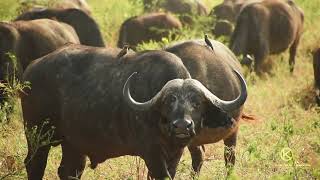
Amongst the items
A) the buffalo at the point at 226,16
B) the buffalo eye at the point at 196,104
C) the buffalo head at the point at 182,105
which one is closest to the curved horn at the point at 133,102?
the buffalo head at the point at 182,105

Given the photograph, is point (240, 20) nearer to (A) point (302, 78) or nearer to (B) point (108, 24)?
(A) point (302, 78)

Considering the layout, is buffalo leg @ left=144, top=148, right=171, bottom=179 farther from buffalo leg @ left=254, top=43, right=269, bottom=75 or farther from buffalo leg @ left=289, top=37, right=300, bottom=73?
buffalo leg @ left=289, top=37, right=300, bottom=73

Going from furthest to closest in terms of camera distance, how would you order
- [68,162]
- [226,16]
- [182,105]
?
[226,16] → [68,162] → [182,105]

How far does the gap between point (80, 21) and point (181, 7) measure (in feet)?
20.3

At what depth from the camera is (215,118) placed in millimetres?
5539

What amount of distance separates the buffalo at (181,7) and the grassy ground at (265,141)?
7.12 feet

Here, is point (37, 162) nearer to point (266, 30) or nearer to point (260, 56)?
point (260, 56)

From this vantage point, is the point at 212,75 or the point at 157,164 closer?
the point at 157,164

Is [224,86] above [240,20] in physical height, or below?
above

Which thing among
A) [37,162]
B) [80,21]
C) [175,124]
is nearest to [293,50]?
[80,21]

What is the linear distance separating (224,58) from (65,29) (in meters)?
4.63

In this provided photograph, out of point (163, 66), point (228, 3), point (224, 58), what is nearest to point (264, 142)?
point (224, 58)

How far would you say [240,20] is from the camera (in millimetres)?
13406

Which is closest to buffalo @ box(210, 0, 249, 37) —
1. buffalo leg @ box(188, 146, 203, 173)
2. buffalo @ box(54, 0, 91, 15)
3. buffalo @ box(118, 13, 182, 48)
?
buffalo @ box(118, 13, 182, 48)
